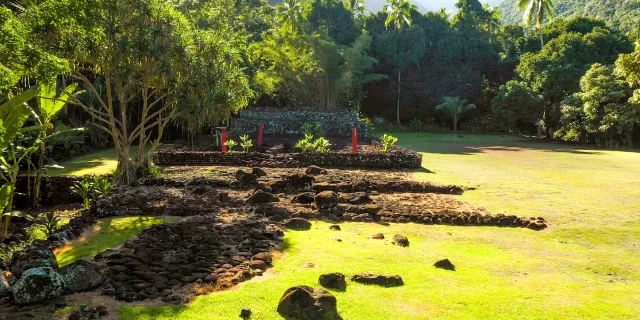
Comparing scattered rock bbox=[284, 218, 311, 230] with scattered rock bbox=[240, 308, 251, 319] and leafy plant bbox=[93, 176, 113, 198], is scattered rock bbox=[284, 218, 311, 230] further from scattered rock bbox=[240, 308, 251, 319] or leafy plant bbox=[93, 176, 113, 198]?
leafy plant bbox=[93, 176, 113, 198]

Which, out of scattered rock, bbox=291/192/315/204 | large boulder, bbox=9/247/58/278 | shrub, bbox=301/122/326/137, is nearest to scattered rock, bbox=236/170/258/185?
scattered rock, bbox=291/192/315/204

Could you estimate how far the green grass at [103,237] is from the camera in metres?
7.58

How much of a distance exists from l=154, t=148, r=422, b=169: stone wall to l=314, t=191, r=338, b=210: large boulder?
7052 millimetres

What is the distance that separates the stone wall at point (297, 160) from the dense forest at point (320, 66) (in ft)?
4.04

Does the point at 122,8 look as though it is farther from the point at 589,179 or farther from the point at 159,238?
the point at 589,179

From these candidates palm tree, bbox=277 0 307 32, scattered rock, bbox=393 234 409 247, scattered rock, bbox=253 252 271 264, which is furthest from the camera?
palm tree, bbox=277 0 307 32

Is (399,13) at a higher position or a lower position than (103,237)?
higher

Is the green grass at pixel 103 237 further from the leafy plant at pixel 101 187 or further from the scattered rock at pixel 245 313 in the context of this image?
the scattered rock at pixel 245 313

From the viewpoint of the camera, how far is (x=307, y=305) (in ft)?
16.8

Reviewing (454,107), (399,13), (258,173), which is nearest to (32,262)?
(258,173)

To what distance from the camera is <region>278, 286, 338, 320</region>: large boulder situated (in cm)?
508

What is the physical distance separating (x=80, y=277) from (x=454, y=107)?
4091 cm

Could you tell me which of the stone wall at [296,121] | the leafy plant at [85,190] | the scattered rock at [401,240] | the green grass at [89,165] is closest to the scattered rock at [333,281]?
the scattered rock at [401,240]

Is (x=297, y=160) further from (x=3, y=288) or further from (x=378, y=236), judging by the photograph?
(x=3, y=288)
